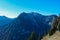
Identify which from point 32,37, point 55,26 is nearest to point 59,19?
point 55,26

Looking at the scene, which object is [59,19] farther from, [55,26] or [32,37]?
[32,37]

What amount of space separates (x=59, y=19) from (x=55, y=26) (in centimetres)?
1062

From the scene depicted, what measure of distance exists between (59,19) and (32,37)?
2212cm

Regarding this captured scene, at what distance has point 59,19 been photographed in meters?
108

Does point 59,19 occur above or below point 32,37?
above

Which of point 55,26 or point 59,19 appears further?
point 59,19

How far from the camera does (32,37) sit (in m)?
111

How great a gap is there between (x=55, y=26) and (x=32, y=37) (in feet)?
66.8

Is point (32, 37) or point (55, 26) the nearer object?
point (55, 26)

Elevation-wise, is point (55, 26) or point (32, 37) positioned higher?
point (55, 26)
